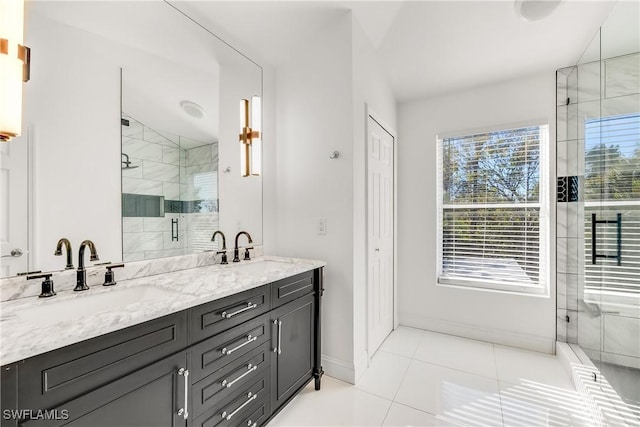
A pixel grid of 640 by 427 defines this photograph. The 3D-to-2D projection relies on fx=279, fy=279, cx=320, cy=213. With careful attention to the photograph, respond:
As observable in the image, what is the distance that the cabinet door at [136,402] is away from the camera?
33.2 inches

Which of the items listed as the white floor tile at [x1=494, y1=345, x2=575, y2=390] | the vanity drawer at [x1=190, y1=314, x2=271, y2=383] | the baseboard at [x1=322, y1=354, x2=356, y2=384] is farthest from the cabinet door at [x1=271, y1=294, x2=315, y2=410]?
the white floor tile at [x1=494, y1=345, x2=575, y2=390]

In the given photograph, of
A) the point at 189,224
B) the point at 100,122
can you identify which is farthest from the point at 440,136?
the point at 100,122

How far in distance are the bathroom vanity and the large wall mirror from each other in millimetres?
316

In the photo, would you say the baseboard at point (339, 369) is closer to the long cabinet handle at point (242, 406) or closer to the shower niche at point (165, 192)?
the long cabinet handle at point (242, 406)

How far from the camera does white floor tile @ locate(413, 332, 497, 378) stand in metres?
2.36

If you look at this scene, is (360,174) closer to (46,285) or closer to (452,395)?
(452,395)

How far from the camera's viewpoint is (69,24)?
1.35 meters

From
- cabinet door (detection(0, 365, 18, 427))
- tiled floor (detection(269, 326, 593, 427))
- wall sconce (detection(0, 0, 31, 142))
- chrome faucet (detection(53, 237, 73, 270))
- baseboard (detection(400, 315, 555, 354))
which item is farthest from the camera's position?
baseboard (detection(400, 315, 555, 354))

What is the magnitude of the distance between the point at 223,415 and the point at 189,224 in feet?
3.77

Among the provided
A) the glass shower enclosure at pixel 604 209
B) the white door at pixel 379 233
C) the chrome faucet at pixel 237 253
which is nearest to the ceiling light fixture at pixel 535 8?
the glass shower enclosure at pixel 604 209

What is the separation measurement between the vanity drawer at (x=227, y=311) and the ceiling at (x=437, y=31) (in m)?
1.89

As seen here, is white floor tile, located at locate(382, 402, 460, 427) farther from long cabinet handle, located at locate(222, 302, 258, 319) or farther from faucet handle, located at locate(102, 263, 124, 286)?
faucet handle, located at locate(102, 263, 124, 286)

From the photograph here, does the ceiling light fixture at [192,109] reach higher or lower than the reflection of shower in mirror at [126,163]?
higher

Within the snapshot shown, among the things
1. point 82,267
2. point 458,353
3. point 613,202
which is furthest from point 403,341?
point 82,267
